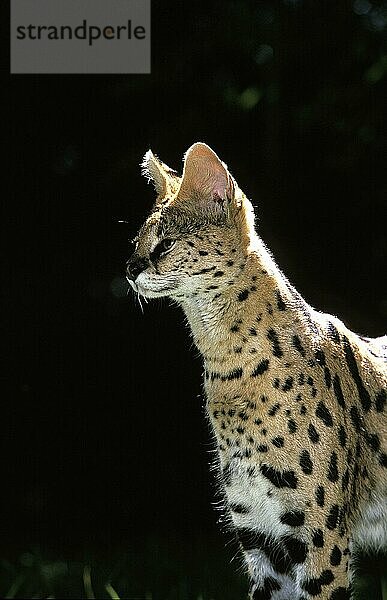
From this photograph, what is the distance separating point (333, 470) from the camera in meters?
4.07

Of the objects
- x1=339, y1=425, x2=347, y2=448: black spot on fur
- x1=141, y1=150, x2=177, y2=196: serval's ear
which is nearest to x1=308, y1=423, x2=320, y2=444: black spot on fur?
x1=339, y1=425, x2=347, y2=448: black spot on fur

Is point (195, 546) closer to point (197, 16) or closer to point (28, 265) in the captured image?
point (28, 265)

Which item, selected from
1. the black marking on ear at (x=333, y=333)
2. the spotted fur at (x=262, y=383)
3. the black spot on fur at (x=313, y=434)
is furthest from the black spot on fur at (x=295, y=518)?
the black marking on ear at (x=333, y=333)

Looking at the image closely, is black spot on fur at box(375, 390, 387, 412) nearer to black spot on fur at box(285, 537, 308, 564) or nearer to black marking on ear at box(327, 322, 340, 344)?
black marking on ear at box(327, 322, 340, 344)

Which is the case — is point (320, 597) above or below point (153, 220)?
below

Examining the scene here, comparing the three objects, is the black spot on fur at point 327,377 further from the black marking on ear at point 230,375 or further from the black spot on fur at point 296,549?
the black spot on fur at point 296,549

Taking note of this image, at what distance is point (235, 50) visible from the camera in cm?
641

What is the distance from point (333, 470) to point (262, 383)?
16.4 inches

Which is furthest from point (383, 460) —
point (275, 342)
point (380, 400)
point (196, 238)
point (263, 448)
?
point (196, 238)

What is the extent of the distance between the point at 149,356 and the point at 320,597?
3.44 m

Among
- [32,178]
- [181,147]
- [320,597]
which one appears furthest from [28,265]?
[320,597]

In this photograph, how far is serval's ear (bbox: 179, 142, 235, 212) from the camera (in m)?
4.07

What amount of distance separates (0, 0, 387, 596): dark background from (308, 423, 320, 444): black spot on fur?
84.0 inches

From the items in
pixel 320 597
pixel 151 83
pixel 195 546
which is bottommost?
pixel 195 546
